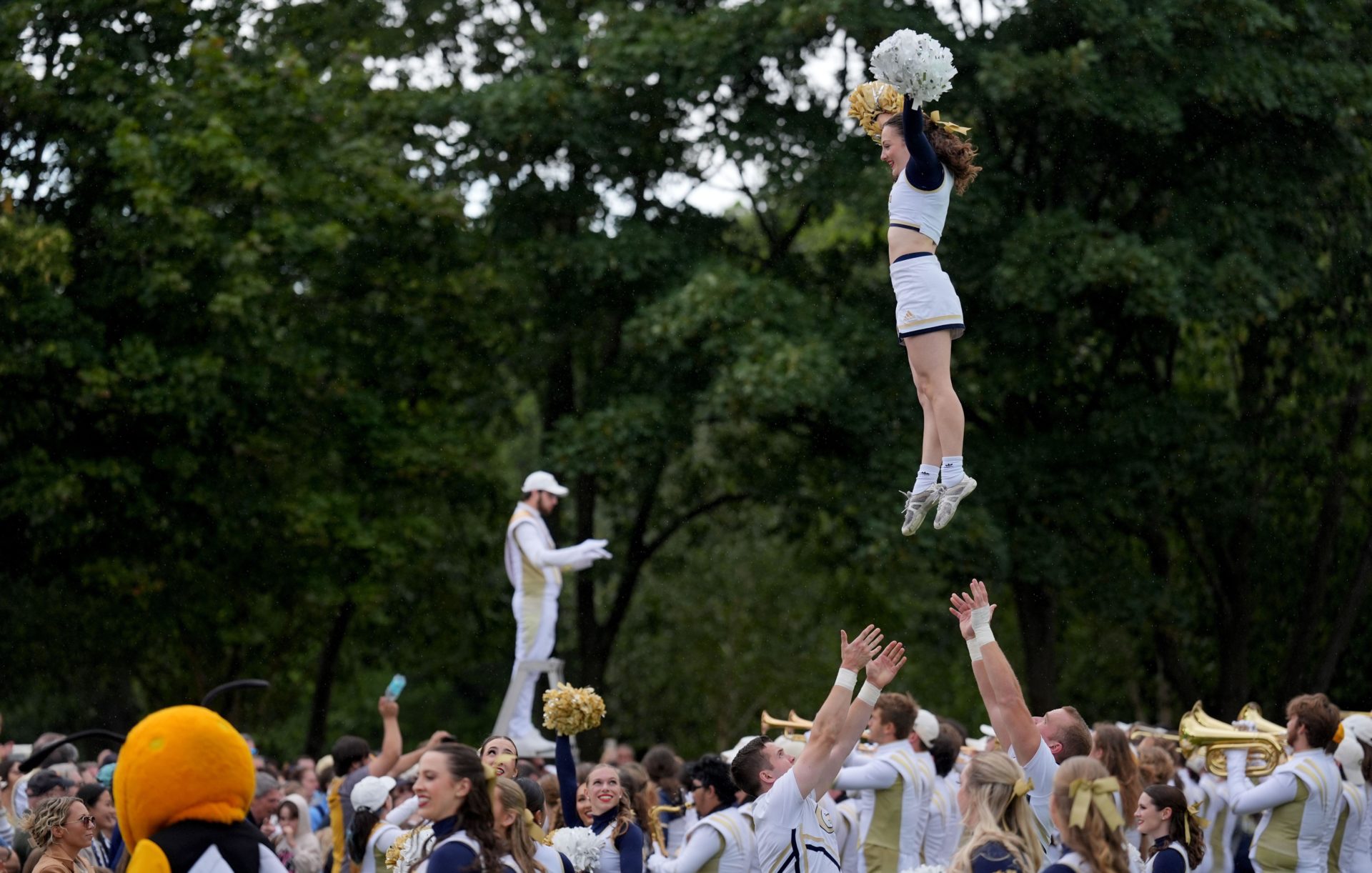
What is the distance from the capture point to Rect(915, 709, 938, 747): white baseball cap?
29.0 ft

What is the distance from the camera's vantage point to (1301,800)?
26.2ft

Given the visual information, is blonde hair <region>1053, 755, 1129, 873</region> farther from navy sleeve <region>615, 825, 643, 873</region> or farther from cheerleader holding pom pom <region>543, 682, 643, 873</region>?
navy sleeve <region>615, 825, 643, 873</region>

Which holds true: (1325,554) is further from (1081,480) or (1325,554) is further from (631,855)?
(631,855)

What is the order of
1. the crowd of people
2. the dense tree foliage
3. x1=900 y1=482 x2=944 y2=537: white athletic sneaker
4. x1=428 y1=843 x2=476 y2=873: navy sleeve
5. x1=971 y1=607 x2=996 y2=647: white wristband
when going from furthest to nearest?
the dense tree foliage, x1=900 y1=482 x2=944 y2=537: white athletic sneaker, x1=971 y1=607 x2=996 y2=647: white wristband, the crowd of people, x1=428 y1=843 x2=476 y2=873: navy sleeve

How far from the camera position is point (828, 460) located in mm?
20125

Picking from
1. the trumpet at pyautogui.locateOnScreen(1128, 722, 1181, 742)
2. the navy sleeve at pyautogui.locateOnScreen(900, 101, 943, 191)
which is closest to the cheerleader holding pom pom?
the navy sleeve at pyautogui.locateOnScreen(900, 101, 943, 191)

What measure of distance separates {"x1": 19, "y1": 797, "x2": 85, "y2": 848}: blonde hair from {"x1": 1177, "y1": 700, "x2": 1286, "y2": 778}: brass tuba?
5.73 metres

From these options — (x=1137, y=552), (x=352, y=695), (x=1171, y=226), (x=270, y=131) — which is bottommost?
(x=352, y=695)

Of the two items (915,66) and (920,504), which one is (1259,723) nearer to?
(920,504)

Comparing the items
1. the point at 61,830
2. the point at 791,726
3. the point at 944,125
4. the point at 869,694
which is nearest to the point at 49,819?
the point at 61,830

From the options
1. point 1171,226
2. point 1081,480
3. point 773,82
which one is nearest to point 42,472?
point 773,82

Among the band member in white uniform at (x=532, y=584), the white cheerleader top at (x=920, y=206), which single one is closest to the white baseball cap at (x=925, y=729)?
the white cheerleader top at (x=920, y=206)

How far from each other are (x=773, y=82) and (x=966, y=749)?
12629mm

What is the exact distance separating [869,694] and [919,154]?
237cm
